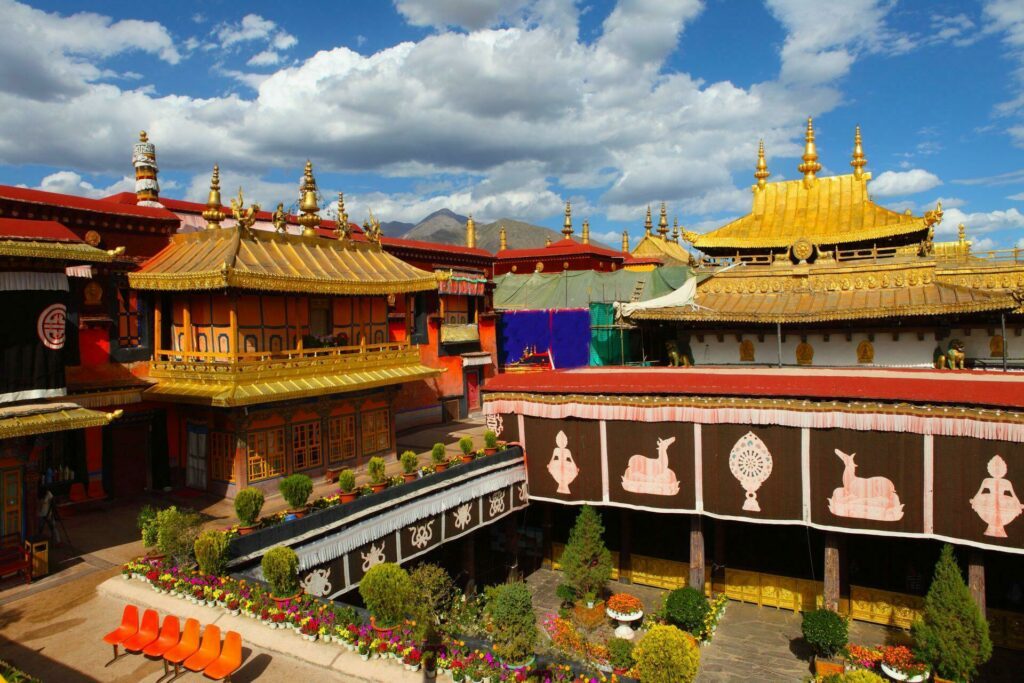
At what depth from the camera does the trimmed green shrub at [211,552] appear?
12422 millimetres

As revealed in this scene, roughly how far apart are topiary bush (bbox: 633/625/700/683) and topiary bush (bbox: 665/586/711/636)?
658 centimetres

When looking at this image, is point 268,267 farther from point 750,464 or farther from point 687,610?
point 687,610

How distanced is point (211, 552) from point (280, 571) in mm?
1402

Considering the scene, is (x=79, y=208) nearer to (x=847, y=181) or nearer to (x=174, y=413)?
(x=174, y=413)

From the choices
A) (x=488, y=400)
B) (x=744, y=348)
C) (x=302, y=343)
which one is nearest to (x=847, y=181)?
(x=744, y=348)

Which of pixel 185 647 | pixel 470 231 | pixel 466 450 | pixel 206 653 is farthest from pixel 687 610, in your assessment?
pixel 470 231

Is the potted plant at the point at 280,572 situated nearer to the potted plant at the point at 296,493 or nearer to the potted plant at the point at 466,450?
the potted plant at the point at 296,493

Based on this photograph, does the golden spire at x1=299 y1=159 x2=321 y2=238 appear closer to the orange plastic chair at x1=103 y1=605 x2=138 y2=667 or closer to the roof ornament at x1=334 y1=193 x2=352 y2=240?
the roof ornament at x1=334 y1=193 x2=352 y2=240

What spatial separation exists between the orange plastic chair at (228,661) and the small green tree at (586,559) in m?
9.64

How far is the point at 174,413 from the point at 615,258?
3168cm

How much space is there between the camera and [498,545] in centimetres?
2202

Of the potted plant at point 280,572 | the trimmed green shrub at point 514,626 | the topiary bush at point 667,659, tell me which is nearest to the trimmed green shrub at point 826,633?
the topiary bush at point 667,659

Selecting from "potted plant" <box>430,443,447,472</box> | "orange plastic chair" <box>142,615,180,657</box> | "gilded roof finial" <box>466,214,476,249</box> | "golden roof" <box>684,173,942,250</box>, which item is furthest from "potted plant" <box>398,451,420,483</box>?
"gilded roof finial" <box>466,214,476,249</box>

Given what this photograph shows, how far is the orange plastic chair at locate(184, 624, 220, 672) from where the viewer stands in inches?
395
